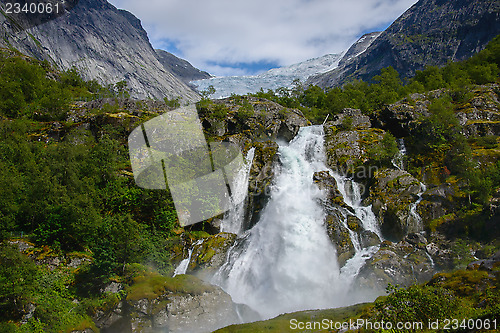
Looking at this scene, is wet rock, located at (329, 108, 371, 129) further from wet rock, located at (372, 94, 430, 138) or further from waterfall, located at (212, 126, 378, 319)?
waterfall, located at (212, 126, 378, 319)

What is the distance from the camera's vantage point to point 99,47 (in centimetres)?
14962

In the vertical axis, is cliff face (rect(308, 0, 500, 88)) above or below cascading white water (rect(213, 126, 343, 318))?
above

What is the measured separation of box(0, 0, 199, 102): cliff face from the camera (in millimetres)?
117562

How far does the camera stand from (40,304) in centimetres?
1337

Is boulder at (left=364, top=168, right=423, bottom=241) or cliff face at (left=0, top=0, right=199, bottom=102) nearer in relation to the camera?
boulder at (left=364, top=168, right=423, bottom=241)

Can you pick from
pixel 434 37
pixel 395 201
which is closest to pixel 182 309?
pixel 395 201

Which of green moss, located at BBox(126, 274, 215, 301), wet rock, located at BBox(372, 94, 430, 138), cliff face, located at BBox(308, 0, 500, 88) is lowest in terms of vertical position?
green moss, located at BBox(126, 274, 215, 301)

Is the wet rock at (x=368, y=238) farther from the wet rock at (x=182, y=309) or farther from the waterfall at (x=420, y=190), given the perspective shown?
the wet rock at (x=182, y=309)

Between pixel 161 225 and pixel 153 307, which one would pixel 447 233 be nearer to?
pixel 153 307

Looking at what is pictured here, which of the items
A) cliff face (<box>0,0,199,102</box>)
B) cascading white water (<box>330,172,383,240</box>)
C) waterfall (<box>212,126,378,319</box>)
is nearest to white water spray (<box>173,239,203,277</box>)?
waterfall (<box>212,126,378,319</box>)

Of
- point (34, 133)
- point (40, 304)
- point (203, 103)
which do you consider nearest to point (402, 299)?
point (40, 304)

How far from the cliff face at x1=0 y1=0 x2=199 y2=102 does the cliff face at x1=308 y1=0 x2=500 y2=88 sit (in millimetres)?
107242

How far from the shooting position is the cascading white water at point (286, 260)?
1738 cm

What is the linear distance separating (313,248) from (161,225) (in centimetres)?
1274
